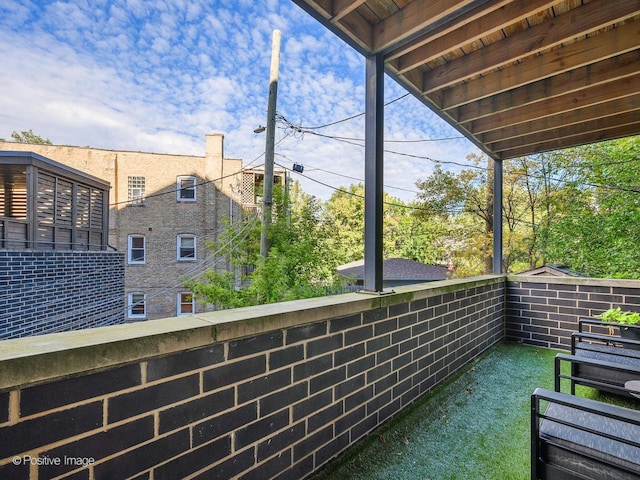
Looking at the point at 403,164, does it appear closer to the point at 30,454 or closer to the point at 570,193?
the point at 570,193

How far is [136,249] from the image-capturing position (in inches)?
543

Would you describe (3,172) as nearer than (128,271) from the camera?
Yes

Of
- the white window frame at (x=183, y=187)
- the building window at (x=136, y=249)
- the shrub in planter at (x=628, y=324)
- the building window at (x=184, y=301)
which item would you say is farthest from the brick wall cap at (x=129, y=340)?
the building window at (x=136, y=249)

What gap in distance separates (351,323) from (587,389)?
239 cm

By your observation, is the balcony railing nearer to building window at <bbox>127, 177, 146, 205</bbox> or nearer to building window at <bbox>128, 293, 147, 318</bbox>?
building window at <bbox>128, 293, 147, 318</bbox>

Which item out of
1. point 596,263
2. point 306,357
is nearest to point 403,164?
point 596,263

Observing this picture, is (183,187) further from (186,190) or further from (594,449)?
(594,449)

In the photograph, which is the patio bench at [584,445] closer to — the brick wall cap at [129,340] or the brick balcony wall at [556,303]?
the brick wall cap at [129,340]

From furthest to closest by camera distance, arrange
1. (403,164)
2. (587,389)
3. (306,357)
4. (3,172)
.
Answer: (403,164)
(3,172)
(587,389)
(306,357)

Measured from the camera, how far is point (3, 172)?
6.73 metres

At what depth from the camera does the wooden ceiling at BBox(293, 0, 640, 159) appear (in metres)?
1.98

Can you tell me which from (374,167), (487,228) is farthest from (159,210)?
(374,167)

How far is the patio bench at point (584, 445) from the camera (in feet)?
4.23

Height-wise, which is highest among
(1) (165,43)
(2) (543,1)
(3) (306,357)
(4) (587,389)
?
(1) (165,43)
